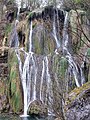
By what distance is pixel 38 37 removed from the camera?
20.1 metres

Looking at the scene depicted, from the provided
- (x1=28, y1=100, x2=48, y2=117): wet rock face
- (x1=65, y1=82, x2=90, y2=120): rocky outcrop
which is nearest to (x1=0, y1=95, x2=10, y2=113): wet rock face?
(x1=28, y1=100, x2=48, y2=117): wet rock face

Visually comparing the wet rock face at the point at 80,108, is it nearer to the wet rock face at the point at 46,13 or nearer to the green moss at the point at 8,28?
the wet rock face at the point at 46,13

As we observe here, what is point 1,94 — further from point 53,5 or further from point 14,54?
point 53,5

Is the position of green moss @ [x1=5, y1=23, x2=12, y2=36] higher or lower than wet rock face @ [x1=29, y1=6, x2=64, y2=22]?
lower


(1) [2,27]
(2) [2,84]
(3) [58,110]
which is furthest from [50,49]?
(3) [58,110]

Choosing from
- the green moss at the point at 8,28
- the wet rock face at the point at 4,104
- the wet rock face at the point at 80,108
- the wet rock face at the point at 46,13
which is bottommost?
the wet rock face at the point at 4,104

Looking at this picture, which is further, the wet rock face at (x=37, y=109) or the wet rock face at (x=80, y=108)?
the wet rock face at (x=37, y=109)

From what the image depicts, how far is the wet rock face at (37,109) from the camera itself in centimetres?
1465

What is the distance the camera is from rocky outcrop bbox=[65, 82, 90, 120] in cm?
457

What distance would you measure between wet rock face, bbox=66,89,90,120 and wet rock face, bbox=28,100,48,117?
9783 mm

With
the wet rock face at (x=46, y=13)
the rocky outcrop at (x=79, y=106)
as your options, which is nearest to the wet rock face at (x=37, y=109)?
the wet rock face at (x=46, y=13)

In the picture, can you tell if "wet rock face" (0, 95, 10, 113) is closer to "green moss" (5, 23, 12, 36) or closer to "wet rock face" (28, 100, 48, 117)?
"wet rock face" (28, 100, 48, 117)

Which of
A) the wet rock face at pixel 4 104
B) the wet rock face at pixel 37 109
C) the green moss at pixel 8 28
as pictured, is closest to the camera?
the wet rock face at pixel 37 109

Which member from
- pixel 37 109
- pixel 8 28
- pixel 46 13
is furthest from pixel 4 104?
pixel 46 13
